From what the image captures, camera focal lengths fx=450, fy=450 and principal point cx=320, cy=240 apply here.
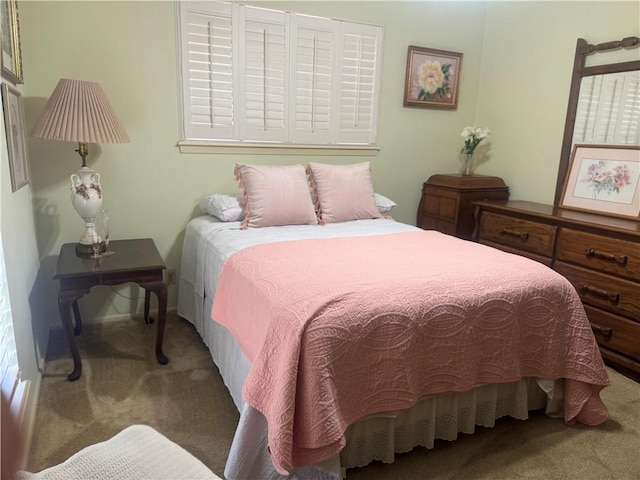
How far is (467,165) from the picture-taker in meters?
3.85

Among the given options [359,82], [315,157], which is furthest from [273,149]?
[359,82]

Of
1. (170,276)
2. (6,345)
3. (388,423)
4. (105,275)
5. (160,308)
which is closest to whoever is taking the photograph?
(6,345)

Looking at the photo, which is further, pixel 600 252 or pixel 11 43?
pixel 600 252

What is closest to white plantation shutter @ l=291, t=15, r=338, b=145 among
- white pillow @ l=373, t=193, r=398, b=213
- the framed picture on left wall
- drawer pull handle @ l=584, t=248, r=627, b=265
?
white pillow @ l=373, t=193, r=398, b=213

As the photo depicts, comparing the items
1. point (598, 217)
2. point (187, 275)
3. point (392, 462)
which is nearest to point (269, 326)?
point (392, 462)

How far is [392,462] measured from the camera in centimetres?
173

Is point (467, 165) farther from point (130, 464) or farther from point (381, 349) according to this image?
point (130, 464)

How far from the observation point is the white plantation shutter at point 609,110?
2.76 metres

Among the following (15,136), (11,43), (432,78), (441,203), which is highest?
(432,78)

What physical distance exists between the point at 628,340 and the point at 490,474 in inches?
49.5

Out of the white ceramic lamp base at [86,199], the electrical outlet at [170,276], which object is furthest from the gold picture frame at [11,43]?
the electrical outlet at [170,276]

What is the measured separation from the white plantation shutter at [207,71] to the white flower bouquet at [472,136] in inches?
73.9

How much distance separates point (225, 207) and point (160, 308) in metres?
0.74

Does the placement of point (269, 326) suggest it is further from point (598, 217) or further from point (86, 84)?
point (598, 217)
